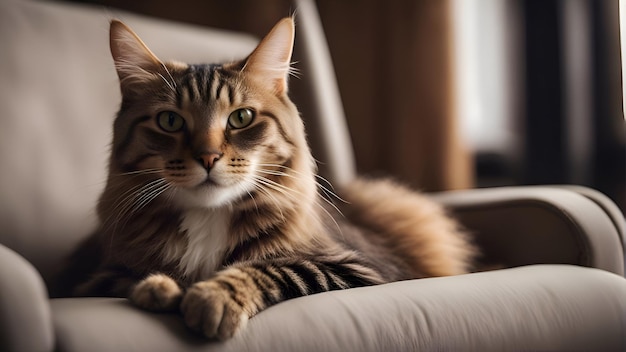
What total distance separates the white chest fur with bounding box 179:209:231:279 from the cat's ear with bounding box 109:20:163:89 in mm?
242

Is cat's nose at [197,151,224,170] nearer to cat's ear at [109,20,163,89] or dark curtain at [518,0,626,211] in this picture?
cat's ear at [109,20,163,89]

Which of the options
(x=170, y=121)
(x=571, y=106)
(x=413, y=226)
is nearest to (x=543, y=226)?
(x=413, y=226)

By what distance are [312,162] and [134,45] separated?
364mm

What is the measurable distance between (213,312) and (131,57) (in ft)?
1.56

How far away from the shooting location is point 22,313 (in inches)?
25.5

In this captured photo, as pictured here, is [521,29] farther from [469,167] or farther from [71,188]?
[71,188]

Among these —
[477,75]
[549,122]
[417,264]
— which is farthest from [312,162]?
[477,75]

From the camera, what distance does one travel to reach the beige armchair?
2.47 feet

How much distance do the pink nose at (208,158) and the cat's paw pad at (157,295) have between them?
7.0 inches

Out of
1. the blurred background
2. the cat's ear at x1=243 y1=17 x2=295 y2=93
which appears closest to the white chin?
the cat's ear at x1=243 y1=17 x2=295 y2=93

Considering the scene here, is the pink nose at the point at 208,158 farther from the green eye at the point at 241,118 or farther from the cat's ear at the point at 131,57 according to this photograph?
the cat's ear at the point at 131,57

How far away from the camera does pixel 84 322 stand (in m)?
0.72

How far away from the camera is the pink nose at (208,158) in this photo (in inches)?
35.5

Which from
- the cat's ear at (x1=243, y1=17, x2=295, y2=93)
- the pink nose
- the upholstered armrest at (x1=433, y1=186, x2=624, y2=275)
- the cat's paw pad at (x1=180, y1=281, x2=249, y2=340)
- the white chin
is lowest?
the upholstered armrest at (x1=433, y1=186, x2=624, y2=275)
